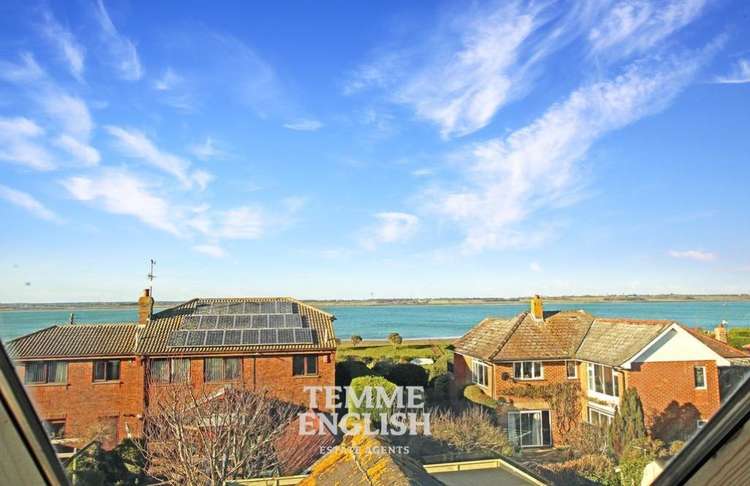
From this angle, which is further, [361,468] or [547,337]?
[547,337]

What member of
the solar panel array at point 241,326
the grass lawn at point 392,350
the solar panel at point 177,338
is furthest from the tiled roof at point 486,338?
the solar panel at point 177,338

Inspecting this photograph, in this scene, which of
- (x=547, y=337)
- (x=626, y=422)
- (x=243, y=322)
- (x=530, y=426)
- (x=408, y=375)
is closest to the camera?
(x=626, y=422)

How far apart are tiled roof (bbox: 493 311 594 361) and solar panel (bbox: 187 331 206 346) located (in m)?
3.70

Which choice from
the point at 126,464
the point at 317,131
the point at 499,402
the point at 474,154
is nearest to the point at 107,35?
the point at 317,131

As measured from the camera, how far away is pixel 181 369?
506 centimetres

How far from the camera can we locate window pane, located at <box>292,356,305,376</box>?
217 inches

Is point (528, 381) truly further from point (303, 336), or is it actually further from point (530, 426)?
point (303, 336)

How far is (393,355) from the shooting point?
838 centimetres

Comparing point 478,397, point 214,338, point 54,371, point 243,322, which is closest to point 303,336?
point 243,322

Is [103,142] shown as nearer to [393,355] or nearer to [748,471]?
[748,471]

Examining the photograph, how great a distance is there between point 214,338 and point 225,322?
54 cm

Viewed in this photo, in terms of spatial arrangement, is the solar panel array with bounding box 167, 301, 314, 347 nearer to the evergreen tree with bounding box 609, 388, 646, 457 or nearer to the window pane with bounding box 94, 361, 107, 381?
the window pane with bounding box 94, 361, 107, 381

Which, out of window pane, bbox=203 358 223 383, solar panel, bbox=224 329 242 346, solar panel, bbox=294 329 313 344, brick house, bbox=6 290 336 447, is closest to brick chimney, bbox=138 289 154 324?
brick house, bbox=6 290 336 447

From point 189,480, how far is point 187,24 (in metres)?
3.02
